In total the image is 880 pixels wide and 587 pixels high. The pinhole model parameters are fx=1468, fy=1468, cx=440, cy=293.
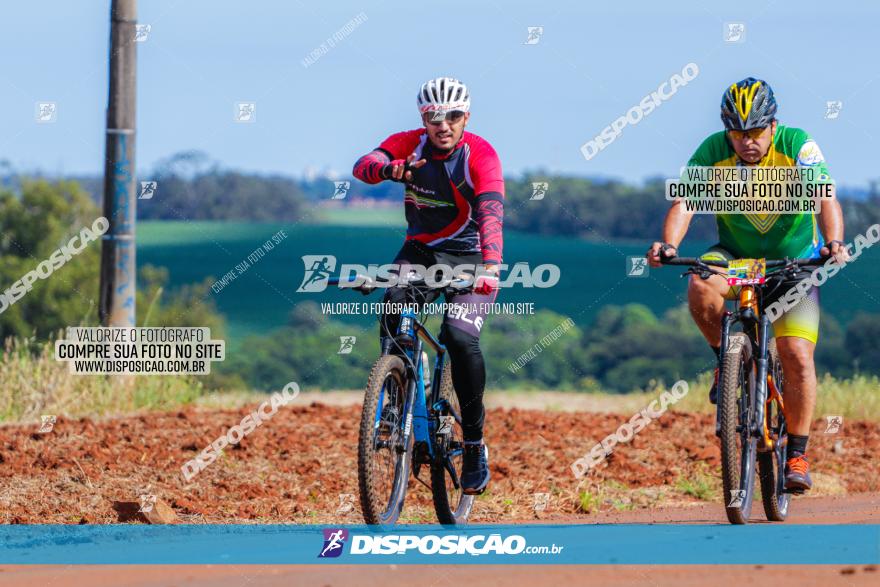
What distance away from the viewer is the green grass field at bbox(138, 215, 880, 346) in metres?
61.7

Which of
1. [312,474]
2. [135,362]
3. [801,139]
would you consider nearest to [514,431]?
[312,474]

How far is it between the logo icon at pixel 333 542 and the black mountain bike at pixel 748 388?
220 centimetres

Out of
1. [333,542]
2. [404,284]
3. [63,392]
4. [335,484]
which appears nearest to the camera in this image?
[333,542]

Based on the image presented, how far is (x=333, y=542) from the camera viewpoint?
25.6 feet

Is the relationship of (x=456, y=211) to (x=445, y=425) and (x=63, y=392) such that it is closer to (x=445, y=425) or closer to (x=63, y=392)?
(x=445, y=425)

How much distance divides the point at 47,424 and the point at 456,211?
5.00 m

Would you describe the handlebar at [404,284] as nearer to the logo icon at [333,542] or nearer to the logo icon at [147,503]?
the logo icon at [333,542]

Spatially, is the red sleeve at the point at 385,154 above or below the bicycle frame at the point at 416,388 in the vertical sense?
above

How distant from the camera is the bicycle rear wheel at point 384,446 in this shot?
25.5 feet

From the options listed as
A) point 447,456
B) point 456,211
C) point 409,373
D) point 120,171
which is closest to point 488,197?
point 456,211

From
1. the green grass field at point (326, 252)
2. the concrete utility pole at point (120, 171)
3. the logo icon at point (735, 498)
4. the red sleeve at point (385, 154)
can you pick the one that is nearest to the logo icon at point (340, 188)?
the red sleeve at point (385, 154)

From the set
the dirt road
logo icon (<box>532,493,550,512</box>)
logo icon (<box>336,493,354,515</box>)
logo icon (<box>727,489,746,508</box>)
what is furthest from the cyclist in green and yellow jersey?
logo icon (<box>336,493,354,515</box>)

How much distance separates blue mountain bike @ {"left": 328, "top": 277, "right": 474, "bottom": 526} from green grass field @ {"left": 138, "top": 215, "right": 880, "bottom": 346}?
3910 centimetres
